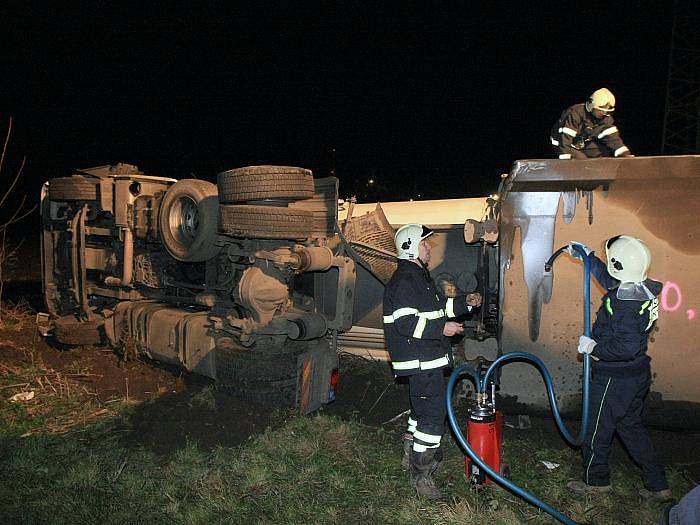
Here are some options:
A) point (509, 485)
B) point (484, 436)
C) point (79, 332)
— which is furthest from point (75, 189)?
point (509, 485)

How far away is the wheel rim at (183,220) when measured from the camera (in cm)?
591

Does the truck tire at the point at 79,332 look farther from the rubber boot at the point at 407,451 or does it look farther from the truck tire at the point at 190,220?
the rubber boot at the point at 407,451

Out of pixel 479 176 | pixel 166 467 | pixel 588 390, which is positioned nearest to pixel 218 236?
pixel 166 467

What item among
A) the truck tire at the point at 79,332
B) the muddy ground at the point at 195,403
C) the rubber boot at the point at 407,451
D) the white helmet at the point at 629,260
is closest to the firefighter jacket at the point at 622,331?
the white helmet at the point at 629,260

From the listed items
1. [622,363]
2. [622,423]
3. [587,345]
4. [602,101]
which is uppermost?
[602,101]

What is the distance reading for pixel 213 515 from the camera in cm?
358

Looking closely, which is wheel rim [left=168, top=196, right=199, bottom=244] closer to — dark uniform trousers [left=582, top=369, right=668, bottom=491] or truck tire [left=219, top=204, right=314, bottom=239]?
truck tire [left=219, top=204, right=314, bottom=239]

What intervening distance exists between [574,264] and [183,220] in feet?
12.7

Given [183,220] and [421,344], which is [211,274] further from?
[421,344]

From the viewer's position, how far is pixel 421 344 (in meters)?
3.74

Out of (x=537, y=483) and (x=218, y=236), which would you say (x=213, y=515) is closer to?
(x=537, y=483)

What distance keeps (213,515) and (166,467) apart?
29.6 inches

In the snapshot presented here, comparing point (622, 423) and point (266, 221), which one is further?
point (266, 221)

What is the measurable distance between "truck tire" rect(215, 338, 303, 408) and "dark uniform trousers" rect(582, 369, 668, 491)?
249 centimetres
